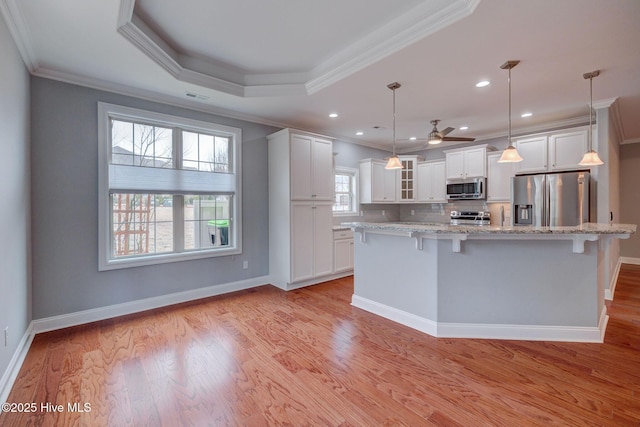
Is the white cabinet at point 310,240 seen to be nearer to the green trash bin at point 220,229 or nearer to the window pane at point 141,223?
the green trash bin at point 220,229

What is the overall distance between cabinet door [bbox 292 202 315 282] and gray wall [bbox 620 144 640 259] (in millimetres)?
6549

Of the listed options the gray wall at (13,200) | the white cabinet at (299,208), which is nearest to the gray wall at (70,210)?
the gray wall at (13,200)

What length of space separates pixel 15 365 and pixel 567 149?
6.84 m

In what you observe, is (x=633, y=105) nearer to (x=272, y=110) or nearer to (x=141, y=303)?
(x=272, y=110)

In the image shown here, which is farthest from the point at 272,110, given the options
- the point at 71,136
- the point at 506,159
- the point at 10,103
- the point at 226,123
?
the point at 506,159

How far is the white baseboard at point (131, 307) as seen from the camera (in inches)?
118

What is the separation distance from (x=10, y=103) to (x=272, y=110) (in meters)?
2.67

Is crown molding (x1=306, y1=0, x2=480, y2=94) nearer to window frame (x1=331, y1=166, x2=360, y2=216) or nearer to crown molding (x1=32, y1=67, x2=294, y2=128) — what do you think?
crown molding (x1=32, y1=67, x2=294, y2=128)

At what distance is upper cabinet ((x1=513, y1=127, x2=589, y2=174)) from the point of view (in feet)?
14.0

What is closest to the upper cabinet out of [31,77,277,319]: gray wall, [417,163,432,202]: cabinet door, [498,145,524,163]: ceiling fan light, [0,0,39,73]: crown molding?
[417,163,432,202]: cabinet door

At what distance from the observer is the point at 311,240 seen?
4621 mm

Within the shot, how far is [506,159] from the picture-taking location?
299cm

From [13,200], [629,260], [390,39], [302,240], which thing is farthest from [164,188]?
[629,260]

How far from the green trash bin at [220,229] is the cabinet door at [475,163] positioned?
4.47 m
